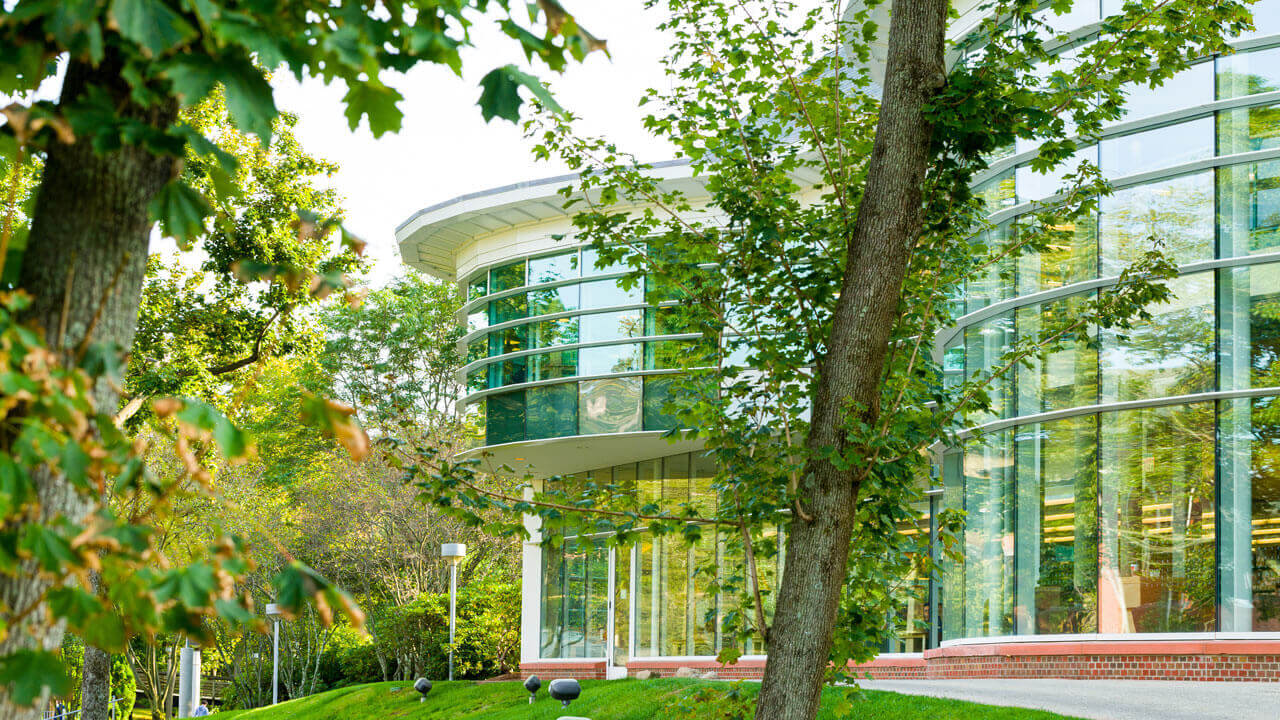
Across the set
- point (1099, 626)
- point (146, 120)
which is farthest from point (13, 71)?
point (1099, 626)

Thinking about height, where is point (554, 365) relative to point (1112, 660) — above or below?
above

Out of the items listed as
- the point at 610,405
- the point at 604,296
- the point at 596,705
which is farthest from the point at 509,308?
the point at 596,705

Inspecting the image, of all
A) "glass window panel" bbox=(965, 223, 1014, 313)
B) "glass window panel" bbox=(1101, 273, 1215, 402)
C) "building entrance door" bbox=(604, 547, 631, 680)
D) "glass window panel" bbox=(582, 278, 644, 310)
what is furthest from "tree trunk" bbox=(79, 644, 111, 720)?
"glass window panel" bbox=(1101, 273, 1215, 402)

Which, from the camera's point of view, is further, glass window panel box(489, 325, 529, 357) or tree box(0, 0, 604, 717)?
glass window panel box(489, 325, 529, 357)

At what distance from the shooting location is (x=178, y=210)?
2848mm

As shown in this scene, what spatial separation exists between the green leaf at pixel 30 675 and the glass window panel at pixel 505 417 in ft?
73.1

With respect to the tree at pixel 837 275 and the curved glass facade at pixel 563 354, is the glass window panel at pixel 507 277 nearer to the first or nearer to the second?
the curved glass facade at pixel 563 354

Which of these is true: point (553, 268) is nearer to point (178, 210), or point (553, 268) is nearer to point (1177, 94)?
point (1177, 94)

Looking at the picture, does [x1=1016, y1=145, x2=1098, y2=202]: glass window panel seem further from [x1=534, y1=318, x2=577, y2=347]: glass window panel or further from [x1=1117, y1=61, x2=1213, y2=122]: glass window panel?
[x1=534, y1=318, x2=577, y2=347]: glass window panel

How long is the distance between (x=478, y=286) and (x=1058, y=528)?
15.0 m

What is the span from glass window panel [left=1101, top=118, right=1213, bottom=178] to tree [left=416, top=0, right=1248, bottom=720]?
837 centimetres

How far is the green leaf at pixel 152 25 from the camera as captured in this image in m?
2.40

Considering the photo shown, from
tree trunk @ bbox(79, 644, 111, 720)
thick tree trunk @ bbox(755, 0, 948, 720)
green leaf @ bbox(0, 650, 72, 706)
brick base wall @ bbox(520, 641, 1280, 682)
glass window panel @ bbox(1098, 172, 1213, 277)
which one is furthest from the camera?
tree trunk @ bbox(79, 644, 111, 720)

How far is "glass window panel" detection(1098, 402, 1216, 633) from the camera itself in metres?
14.4
